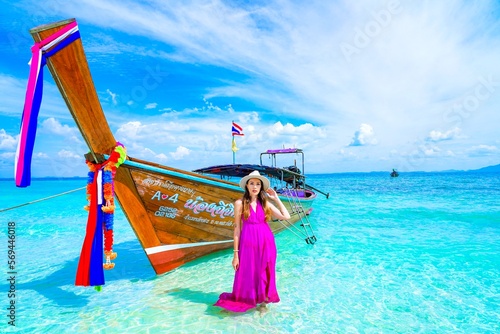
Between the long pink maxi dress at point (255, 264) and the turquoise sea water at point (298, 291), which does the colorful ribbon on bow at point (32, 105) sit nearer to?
the turquoise sea water at point (298, 291)

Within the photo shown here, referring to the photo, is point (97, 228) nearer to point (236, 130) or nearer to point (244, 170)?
point (244, 170)

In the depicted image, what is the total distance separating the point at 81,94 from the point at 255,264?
3.30 metres

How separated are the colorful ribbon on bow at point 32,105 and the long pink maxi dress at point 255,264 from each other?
2.58 metres

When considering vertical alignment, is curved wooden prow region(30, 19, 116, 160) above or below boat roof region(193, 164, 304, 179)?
above

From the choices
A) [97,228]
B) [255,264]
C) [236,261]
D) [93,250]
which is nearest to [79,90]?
[97,228]

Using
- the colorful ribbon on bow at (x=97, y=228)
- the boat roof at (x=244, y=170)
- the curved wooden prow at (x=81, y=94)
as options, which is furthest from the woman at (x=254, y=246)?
the boat roof at (x=244, y=170)

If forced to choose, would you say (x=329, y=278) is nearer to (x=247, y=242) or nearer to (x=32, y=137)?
(x=247, y=242)

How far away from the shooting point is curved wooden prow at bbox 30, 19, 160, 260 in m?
3.43

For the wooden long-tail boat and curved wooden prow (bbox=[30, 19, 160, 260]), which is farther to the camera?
the wooden long-tail boat

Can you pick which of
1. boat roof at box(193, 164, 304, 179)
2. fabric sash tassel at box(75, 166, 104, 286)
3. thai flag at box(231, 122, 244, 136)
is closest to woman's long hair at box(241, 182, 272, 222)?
fabric sash tassel at box(75, 166, 104, 286)

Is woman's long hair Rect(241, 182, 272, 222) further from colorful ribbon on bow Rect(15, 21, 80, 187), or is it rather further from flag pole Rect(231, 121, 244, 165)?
flag pole Rect(231, 121, 244, 165)

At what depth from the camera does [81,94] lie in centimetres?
382

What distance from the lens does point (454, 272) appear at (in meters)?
6.33

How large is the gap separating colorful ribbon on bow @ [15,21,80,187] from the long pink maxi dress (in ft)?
8.45
